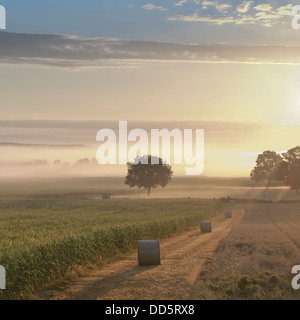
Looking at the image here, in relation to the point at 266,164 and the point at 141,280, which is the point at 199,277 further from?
the point at 266,164

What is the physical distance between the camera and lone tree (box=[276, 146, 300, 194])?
10619cm

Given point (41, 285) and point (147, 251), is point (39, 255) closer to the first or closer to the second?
point (41, 285)

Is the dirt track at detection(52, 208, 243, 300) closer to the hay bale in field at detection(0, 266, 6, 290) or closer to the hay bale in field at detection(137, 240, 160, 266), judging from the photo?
the hay bale in field at detection(137, 240, 160, 266)

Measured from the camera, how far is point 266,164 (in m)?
164

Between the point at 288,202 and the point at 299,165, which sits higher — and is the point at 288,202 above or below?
below

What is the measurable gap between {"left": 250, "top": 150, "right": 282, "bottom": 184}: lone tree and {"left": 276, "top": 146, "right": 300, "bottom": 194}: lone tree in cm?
4972

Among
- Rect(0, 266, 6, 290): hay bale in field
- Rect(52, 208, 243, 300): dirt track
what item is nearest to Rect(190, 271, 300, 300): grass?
Rect(52, 208, 243, 300): dirt track

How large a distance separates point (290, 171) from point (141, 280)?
9707cm

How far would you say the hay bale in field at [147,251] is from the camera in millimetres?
18906

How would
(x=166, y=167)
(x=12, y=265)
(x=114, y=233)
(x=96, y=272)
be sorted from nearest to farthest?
(x=12, y=265) → (x=96, y=272) → (x=114, y=233) → (x=166, y=167)
